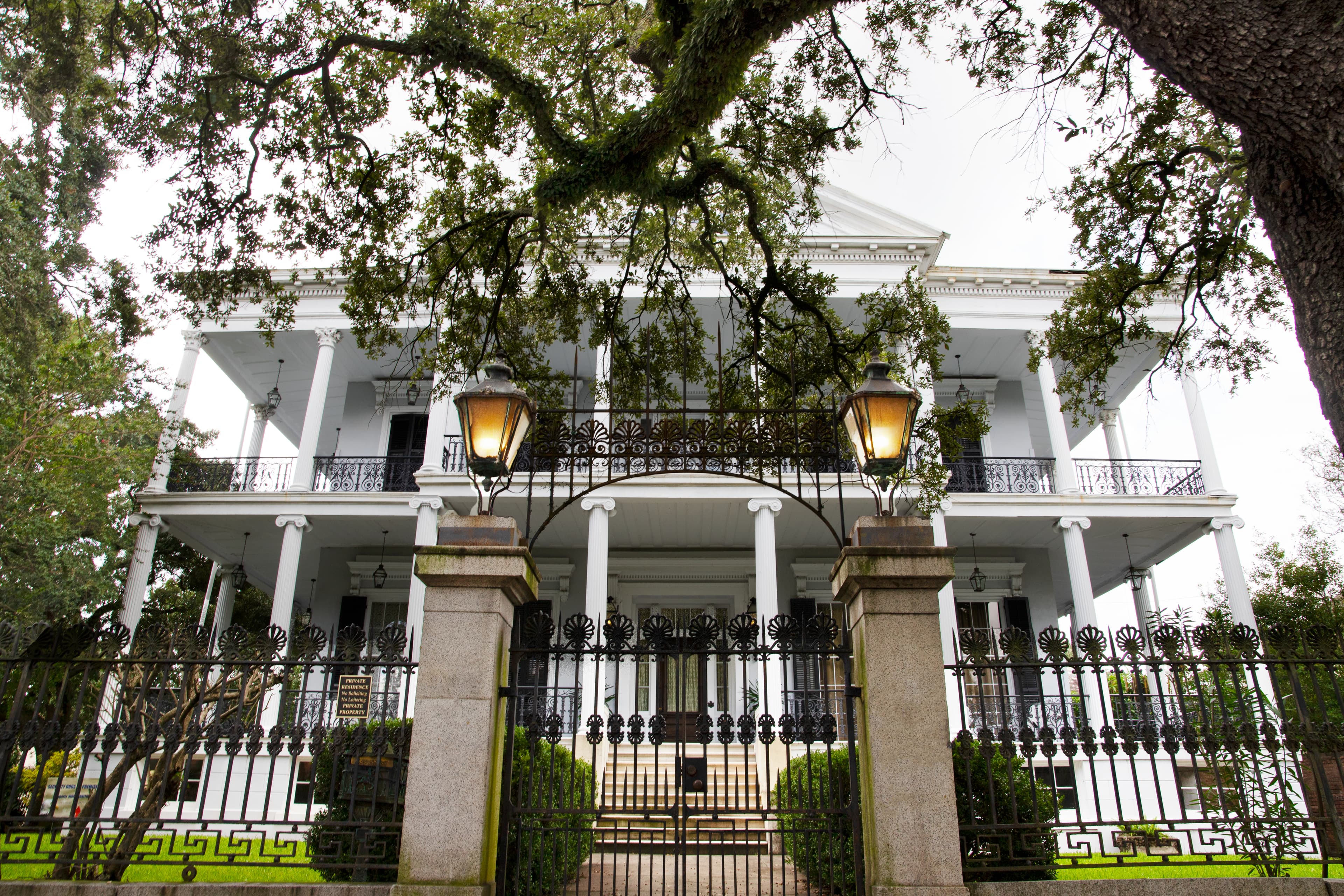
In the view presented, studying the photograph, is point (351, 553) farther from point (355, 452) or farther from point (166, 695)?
point (166, 695)

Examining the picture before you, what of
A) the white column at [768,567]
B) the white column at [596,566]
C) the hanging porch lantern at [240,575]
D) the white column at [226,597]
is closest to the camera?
the white column at [768,567]

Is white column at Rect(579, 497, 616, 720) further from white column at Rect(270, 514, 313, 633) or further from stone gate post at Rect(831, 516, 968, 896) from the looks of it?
stone gate post at Rect(831, 516, 968, 896)

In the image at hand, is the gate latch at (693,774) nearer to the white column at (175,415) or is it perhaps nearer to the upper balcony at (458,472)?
the upper balcony at (458,472)

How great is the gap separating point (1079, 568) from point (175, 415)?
16.1m

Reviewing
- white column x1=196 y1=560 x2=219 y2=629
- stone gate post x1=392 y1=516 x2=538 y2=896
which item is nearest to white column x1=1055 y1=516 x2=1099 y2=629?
stone gate post x1=392 y1=516 x2=538 y2=896

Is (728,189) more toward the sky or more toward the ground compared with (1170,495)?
more toward the sky

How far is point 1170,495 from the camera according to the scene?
1412 cm

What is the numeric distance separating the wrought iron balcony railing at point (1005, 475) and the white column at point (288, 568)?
11740mm

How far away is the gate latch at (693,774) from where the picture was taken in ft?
12.3

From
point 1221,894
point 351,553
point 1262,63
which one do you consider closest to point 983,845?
point 1221,894

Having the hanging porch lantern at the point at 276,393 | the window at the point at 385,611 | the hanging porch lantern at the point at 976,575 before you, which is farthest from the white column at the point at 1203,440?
the hanging porch lantern at the point at 276,393

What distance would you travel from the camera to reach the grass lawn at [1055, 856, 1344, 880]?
150 inches

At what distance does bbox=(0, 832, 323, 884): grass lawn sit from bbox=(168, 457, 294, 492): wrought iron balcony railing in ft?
24.0

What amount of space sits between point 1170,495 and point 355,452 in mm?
16065
